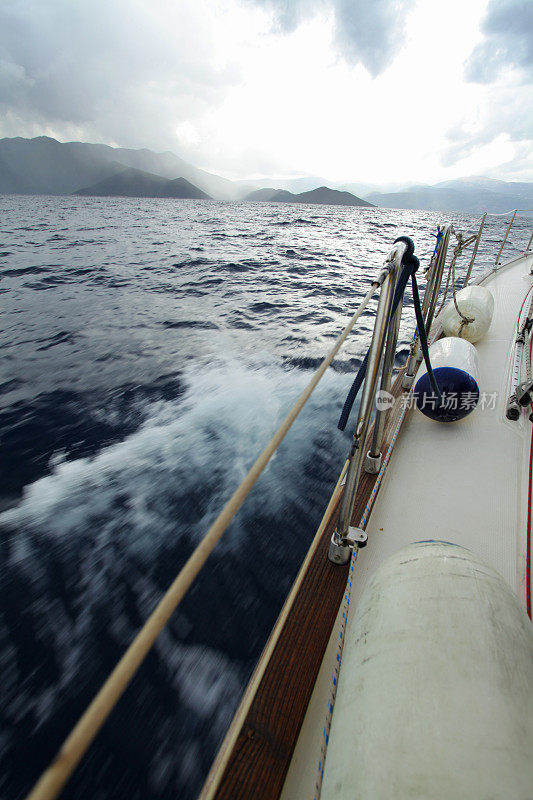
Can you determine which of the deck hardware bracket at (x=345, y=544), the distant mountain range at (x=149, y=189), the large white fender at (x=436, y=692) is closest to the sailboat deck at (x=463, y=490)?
the deck hardware bracket at (x=345, y=544)

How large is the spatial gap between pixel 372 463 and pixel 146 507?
217 cm

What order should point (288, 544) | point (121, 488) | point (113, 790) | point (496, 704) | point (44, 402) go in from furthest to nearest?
point (44, 402) → point (121, 488) → point (288, 544) → point (113, 790) → point (496, 704)

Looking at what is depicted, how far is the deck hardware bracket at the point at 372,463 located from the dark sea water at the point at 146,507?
97 centimetres

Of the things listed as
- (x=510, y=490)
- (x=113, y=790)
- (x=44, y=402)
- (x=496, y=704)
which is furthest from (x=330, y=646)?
(x=44, y=402)

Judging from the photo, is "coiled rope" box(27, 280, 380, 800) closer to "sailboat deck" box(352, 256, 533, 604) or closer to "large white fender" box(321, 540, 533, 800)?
"large white fender" box(321, 540, 533, 800)

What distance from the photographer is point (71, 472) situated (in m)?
3.87

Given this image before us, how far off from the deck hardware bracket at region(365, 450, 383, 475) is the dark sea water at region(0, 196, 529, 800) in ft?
3.20

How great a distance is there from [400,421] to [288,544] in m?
1.36

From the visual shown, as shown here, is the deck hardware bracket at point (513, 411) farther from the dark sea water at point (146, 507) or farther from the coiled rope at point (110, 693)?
the coiled rope at point (110, 693)

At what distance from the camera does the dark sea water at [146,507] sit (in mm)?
2086

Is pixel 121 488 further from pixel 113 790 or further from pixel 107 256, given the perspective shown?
pixel 107 256

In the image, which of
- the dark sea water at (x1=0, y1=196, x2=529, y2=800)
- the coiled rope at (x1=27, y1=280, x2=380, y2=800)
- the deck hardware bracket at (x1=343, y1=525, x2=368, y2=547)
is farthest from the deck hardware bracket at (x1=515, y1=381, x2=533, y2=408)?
the coiled rope at (x1=27, y1=280, x2=380, y2=800)

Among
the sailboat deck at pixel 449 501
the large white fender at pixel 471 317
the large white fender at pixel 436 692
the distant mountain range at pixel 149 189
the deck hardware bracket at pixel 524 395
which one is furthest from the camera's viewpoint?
the distant mountain range at pixel 149 189

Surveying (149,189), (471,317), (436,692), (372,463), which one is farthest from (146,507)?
(149,189)
